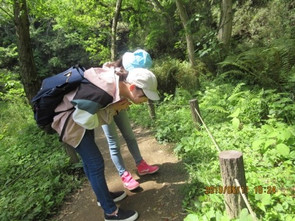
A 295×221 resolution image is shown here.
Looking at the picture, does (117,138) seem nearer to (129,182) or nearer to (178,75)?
(129,182)

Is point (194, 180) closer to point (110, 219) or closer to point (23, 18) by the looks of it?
point (110, 219)

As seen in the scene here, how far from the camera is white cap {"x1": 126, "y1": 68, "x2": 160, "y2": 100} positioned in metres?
1.93

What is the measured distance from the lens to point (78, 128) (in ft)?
6.47

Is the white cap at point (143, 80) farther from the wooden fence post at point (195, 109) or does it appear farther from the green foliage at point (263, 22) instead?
the green foliage at point (263, 22)

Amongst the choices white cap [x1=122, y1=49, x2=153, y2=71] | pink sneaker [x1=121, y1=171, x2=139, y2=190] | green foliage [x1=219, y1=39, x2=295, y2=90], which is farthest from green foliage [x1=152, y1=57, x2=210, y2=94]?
white cap [x1=122, y1=49, x2=153, y2=71]

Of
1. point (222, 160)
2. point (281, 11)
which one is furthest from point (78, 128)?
point (281, 11)

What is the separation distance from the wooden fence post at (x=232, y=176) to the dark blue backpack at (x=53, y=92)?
50.7 inches

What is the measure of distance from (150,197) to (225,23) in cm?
528

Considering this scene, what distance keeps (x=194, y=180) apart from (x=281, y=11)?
266 inches

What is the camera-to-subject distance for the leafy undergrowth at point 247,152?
189 centimetres

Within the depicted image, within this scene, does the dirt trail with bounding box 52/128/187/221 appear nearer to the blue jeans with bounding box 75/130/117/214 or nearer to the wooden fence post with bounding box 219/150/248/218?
the blue jeans with bounding box 75/130/117/214

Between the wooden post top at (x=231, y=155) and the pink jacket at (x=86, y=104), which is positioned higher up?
the pink jacket at (x=86, y=104)
